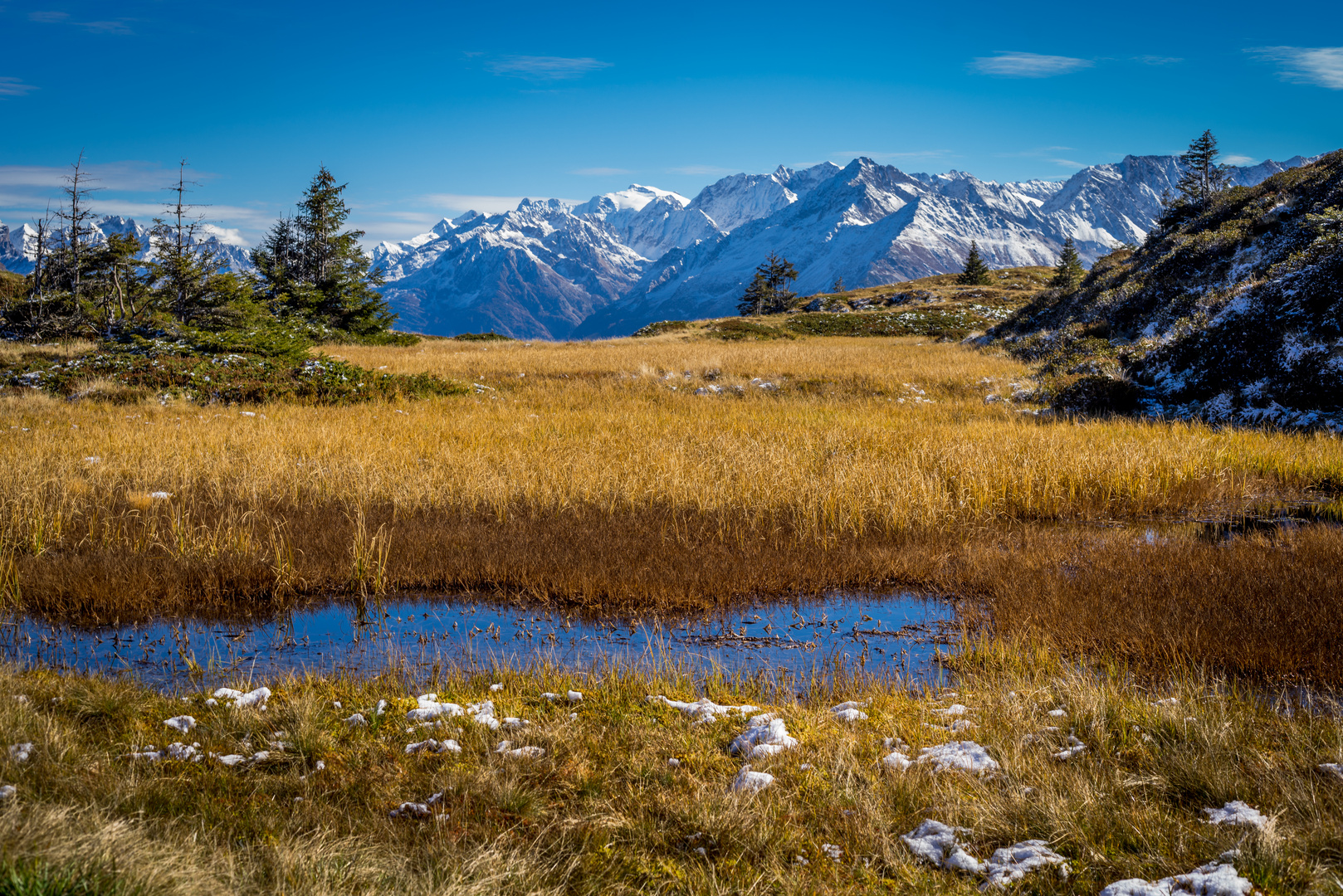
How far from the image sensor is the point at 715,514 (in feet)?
31.8

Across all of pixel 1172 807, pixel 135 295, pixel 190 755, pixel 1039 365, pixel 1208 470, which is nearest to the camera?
pixel 1172 807

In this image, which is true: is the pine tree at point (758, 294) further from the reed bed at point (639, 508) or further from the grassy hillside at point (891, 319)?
the reed bed at point (639, 508)

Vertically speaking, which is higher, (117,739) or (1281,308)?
(1281,308)

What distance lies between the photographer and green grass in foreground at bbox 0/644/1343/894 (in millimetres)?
2971

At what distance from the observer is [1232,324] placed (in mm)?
17797

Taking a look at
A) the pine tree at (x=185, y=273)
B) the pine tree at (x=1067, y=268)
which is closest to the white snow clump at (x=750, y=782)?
the pine tree at (x=185, y=273)

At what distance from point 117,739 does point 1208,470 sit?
13.9 meters

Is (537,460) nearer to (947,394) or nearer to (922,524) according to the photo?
(922,524)

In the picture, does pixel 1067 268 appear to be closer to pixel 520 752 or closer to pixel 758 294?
pixel 758 294

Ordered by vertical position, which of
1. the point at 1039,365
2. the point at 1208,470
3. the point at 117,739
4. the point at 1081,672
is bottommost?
the point at 117,739

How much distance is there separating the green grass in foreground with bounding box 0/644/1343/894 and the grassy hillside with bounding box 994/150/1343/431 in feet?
47.3

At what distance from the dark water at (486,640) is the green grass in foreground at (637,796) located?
2.90ft

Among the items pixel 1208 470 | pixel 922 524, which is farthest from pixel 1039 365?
pixel 922 524

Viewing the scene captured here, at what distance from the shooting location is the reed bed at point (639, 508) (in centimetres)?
720
